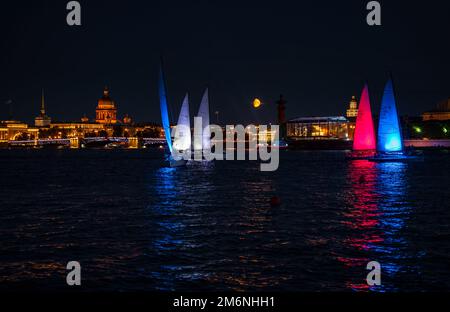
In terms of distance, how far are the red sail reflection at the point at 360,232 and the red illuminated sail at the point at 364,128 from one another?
32023 mm

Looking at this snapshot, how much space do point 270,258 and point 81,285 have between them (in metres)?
4.83

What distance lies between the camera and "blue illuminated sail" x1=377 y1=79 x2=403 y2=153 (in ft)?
195

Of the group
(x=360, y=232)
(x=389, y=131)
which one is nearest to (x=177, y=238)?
(x=360, y=232)

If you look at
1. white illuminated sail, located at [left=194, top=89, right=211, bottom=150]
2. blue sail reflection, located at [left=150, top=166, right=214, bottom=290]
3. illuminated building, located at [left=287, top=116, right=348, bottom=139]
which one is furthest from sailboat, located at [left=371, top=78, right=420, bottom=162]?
illuminated building, located at [left=287, top=116, right=348, bottom=139]

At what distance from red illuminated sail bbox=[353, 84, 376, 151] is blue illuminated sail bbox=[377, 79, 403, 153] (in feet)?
10.9

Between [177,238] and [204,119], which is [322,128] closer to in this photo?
[204,119]

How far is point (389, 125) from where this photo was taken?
200 ft

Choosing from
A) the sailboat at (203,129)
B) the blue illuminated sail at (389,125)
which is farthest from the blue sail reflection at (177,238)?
the sailboat at (203,129)

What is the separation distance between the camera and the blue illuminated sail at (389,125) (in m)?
59.6

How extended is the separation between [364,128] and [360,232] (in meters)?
50.4

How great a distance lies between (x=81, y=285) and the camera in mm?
11711

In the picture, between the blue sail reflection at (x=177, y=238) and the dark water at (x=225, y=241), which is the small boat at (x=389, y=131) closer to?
the dark water at (x=225, y=241)
